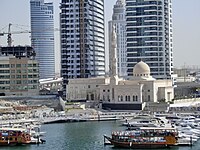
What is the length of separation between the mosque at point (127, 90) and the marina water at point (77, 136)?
34.0ft

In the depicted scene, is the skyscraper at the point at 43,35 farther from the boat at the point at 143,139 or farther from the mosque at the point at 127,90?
the boat at the point at 143,139

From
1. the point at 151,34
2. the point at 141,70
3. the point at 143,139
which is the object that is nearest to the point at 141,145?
the point at 143,139

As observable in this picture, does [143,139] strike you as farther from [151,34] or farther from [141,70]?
[151,34]

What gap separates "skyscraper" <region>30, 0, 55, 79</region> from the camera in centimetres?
18750

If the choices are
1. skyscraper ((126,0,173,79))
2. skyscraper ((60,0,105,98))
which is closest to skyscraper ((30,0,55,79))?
skyscraper ((60,0,105,98))

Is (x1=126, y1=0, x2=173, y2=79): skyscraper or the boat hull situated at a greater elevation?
(x1=126, y1=0, x2=173, y2=79): skyscraper

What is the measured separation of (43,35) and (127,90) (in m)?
114

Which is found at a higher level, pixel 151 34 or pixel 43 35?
pixel 43 35

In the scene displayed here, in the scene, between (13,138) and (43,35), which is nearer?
(13,138)

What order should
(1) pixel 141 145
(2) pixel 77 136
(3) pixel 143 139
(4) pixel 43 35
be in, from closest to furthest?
(1) pixel 141 145 < (3) pixel 143 139 < (2) pixel 77 136 < (4) pixel 43 35

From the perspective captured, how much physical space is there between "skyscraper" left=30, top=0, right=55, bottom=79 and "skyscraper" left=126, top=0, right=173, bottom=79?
298 ft

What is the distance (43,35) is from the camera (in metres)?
191

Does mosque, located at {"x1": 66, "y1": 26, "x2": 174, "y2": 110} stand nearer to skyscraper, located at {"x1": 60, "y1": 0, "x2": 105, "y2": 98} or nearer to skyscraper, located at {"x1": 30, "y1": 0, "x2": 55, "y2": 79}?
skyscraper, located at {"x1": 60, "y1": 0, "x2": 105, "y2": 98}

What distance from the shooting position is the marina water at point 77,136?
170 feet
